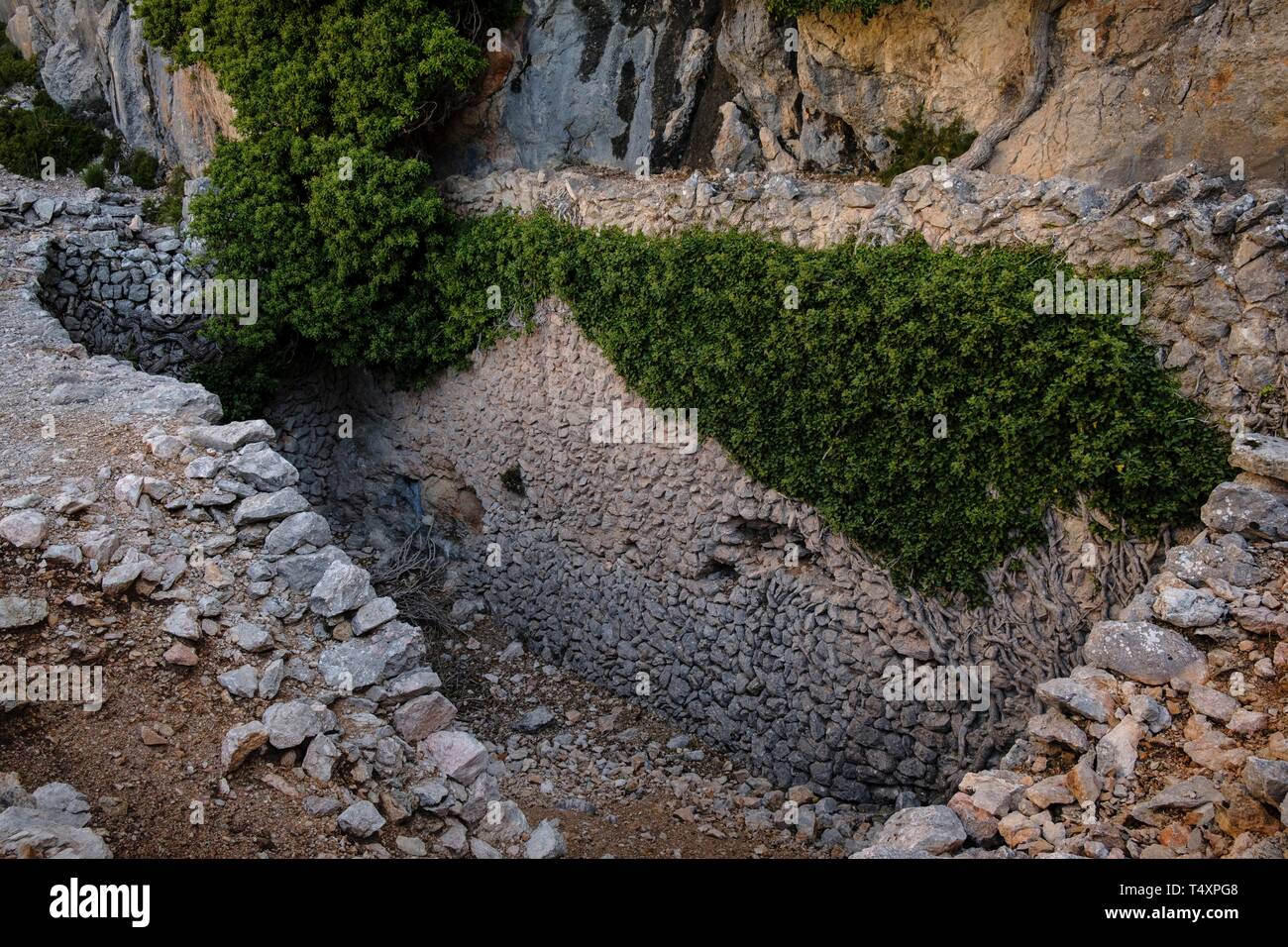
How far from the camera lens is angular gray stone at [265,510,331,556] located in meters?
7.54

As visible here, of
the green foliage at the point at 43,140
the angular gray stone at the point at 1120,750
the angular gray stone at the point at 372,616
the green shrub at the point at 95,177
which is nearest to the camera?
the angular gray stone at the point at 1120,750

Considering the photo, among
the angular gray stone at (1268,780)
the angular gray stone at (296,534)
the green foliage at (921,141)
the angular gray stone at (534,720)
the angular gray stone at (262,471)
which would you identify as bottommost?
the angular gray stone at (534,720)

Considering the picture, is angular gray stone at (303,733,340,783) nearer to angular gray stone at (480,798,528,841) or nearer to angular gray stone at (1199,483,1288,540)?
angular gray stone at (480,798,528,841)

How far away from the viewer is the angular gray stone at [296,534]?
7.54 m

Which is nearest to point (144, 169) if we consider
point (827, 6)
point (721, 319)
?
point (721, 319)

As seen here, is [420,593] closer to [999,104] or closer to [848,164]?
[848,164]

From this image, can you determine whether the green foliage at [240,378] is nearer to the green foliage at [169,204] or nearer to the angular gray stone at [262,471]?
the green foliage at [169,204]

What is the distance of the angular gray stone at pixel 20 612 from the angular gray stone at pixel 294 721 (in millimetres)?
1795

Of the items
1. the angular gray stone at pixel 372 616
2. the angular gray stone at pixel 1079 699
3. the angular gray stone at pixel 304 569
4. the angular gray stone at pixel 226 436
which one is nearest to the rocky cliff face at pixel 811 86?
the angular gray stone at pixel 1079 699

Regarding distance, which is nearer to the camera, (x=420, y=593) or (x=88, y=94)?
(x=420, y=593)

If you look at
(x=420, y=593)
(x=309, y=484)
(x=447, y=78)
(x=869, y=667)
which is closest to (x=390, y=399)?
(x=309, y=484)

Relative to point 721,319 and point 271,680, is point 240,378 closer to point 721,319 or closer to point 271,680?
point 721,319

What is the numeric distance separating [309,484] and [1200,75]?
1270 centimetres

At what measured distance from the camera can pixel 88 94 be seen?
57.4 feet
